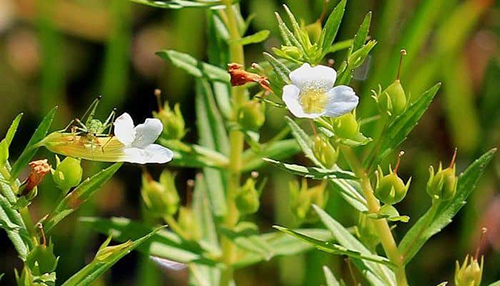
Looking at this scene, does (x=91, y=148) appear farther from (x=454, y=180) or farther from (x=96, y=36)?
(x=96, y=36)

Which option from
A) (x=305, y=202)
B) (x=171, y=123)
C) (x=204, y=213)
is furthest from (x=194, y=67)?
(x=204, y=213)

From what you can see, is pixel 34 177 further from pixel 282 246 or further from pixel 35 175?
pixel 282 246

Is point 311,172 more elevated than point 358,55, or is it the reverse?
point 358,55

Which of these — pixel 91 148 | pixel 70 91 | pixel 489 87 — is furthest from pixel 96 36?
pixel 91 148

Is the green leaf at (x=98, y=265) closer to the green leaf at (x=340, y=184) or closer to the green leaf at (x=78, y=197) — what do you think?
the green leaf at (x=78, y=197)

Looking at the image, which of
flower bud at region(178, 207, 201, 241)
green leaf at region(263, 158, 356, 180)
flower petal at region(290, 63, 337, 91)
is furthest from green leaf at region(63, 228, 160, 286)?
flower bud at region(178, 207, 201, 241)

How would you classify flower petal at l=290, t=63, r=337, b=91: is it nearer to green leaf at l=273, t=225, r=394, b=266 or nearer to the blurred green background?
green leaf at l=273, t=225, r=394, b=266
